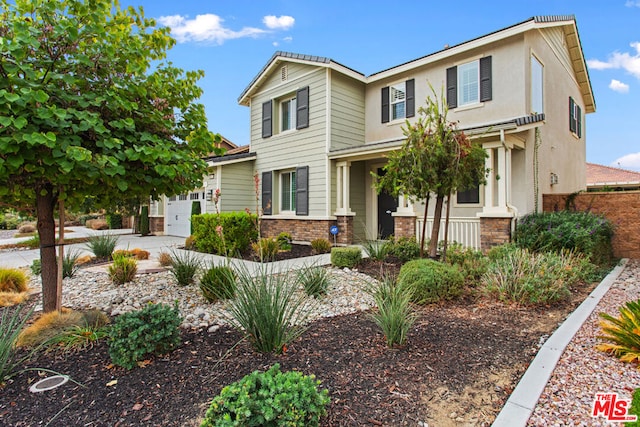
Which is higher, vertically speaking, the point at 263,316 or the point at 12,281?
the point at 263,316

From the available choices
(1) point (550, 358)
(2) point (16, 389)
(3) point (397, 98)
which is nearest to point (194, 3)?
(3) point (397, 98)

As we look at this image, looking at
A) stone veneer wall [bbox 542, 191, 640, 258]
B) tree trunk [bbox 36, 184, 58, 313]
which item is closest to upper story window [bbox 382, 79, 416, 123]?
stone veneer wall [bbox 542, 191, 640, 258]

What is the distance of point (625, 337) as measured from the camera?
2861mm

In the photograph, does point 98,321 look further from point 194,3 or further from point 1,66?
point 194,3

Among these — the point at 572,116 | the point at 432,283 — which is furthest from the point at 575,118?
the point at 432,283

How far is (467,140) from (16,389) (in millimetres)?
6559

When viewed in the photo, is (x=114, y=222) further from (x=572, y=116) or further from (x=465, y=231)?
(x=572, y=116)

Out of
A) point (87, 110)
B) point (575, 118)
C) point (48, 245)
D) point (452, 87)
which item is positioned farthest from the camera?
point (575, 118)

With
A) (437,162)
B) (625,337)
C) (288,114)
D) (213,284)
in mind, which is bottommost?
(625,337)

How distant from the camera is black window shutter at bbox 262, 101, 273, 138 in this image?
12523mm

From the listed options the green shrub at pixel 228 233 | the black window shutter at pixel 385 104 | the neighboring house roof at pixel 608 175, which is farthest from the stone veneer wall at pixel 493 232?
the neighboring house roof at pixel 608 175

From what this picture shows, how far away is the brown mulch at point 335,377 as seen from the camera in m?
2.14

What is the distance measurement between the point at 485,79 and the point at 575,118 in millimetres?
6103

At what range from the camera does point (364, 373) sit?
2.64 m
